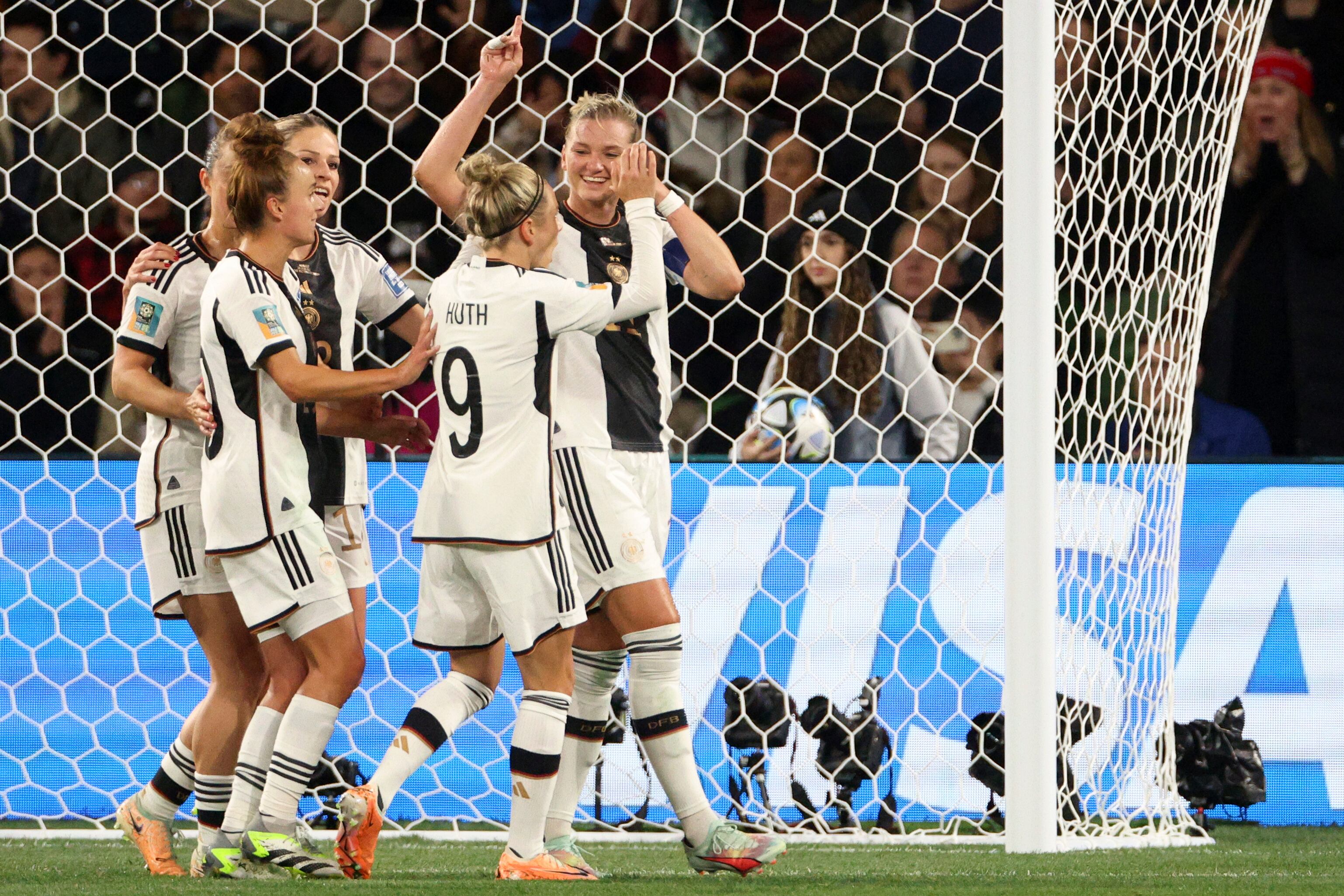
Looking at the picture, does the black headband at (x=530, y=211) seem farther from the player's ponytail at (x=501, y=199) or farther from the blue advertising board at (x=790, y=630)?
the blue advertising board at (x=790, y=630)

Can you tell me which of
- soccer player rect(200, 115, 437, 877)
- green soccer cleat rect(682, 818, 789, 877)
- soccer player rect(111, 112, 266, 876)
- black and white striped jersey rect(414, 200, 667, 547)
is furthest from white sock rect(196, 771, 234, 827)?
green soccer cleat rect(682, 818, 789, 877)

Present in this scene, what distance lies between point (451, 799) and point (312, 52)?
255 cm

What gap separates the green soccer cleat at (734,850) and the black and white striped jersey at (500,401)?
28.1 inches

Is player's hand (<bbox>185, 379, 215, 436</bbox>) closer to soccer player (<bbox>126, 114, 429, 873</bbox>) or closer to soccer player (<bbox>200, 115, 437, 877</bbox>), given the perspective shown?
soccer player (<bbox>200, 115, 437, 877</bbox>)

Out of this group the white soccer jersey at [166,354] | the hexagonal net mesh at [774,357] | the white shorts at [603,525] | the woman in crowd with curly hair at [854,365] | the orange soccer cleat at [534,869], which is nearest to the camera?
the orange soccer cleat at [534,869]

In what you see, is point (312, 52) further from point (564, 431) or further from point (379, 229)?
point (564, 431)

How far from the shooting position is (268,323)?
120 inches

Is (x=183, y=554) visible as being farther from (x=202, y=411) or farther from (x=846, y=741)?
(x=846, y=741)

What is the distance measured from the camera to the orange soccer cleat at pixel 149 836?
354 centimetres

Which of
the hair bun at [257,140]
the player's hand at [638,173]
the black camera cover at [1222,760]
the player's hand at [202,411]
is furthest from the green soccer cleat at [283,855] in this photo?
the black camera cover at [1222,760]

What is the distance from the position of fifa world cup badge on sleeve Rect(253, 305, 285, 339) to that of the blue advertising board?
1507mm

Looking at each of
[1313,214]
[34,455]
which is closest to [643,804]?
[34,455]

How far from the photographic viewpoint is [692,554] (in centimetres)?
447

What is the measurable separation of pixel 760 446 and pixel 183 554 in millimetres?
1826
